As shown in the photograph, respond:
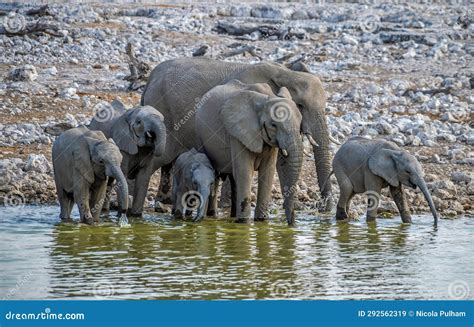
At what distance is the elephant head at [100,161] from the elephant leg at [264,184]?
158 centimetres

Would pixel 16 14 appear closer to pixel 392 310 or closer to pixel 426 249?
pixel 426 249

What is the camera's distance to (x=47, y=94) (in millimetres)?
22062

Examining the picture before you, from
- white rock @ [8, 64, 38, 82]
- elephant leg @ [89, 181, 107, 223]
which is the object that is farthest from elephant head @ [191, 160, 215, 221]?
white rock @ [8, 64, 38, 82]

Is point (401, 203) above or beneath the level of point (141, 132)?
beneath

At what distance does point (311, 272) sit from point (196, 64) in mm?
5454

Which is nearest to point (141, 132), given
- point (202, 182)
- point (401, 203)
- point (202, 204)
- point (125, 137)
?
point (125, 137)

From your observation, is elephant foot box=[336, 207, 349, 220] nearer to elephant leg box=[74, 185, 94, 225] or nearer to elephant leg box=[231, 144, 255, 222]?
elephant leg box=[231, 144, 255, 222]

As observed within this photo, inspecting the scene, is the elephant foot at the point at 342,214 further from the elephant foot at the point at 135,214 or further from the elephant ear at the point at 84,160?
the elephant ear at the point at 84,160

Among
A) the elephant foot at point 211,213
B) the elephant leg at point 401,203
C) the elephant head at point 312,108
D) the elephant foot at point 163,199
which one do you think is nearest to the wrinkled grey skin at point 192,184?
the elephant foot at point 211,213

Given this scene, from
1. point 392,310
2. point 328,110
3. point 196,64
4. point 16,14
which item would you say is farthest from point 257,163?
point 16,14

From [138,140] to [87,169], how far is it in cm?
108

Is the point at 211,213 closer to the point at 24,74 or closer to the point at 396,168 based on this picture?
the point at 396,168

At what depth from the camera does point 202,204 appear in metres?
14.9

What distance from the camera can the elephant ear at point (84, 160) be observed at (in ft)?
46.5
